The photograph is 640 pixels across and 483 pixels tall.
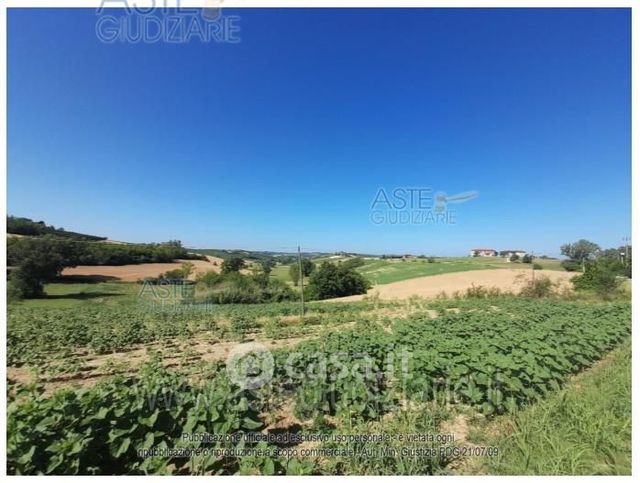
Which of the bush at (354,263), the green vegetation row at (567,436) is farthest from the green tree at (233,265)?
the green vegetation row at (567,436)

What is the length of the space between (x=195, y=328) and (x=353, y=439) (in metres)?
7.44

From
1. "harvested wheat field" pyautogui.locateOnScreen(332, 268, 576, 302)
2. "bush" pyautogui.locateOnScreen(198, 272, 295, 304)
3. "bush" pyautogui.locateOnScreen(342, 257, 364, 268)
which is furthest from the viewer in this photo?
"bush" pyautogui.locateOnScreen(342, 257, 364, 268)

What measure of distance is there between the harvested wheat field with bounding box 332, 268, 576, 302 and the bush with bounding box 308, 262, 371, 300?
57.2 inches

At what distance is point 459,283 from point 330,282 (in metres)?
9.15

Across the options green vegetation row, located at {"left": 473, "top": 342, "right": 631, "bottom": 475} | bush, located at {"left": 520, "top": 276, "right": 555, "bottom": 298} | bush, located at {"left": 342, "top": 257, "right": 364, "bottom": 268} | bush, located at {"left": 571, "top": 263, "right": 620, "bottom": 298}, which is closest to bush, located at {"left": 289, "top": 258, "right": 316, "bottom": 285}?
bush, located at {"left": 342, "top": 257, "right": 364, "bottom": 268}

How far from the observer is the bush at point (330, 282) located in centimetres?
2194

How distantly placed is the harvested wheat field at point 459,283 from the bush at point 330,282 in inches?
57.2

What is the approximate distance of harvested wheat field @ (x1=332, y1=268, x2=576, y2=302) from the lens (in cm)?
1748

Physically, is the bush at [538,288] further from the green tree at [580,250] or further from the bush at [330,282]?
the bush at [330,282]

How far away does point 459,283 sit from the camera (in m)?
20.6

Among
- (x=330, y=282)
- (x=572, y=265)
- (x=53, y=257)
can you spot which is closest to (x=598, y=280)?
(x=572, y=265)

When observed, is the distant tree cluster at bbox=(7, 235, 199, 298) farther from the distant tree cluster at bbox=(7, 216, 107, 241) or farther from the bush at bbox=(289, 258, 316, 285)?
the bush at bbox=(289, 258, 316, 285)

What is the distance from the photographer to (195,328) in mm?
8680

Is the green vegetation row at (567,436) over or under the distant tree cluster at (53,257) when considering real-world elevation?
under
